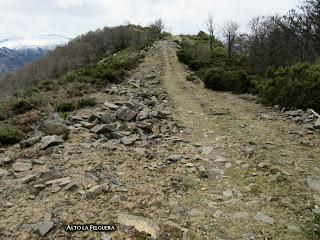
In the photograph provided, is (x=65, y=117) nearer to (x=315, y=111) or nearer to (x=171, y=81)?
(x=315, y=111)

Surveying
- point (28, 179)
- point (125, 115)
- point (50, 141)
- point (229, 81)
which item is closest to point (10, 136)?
point (50, 141)

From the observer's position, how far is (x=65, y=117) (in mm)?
12562

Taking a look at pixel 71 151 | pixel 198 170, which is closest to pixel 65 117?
pixel 71 151

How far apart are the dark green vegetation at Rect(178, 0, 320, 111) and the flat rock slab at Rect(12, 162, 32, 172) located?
30.4 feet

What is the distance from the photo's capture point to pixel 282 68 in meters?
17.8

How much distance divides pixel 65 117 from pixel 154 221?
743cm

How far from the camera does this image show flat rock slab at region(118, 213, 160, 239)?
18.9 feet

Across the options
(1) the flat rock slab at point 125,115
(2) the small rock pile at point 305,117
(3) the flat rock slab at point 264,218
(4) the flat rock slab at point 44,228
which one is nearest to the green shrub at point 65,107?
(1) the flat rock slab at point 125,115

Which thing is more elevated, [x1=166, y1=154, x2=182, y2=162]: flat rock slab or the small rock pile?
the small rock pile

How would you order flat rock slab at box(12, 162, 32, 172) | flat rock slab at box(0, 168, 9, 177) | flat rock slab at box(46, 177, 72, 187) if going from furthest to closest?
flat rock slab at box(12, 162, 32, 172) < flat rock slab at box(0, 168, 9, 177) < flat rock slab at box(46, 177, 72, 187)

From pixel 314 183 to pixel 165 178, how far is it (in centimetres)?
294

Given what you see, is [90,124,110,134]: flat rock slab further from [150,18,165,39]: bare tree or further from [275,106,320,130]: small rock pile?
[150,18,165,39]: bare tree

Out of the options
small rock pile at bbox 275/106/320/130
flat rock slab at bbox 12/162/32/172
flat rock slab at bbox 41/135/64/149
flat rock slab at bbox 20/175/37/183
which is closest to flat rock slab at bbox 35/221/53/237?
flat rock slab at bbox 20/175/37/183

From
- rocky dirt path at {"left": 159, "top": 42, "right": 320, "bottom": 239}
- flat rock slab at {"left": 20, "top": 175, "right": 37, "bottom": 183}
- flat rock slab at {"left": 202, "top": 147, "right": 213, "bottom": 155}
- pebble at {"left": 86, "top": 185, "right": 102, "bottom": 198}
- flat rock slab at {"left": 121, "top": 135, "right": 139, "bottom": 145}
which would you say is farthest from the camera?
flat rock slab at {"left": 121, "top": 135, "right": 139, "bottom": 145}
